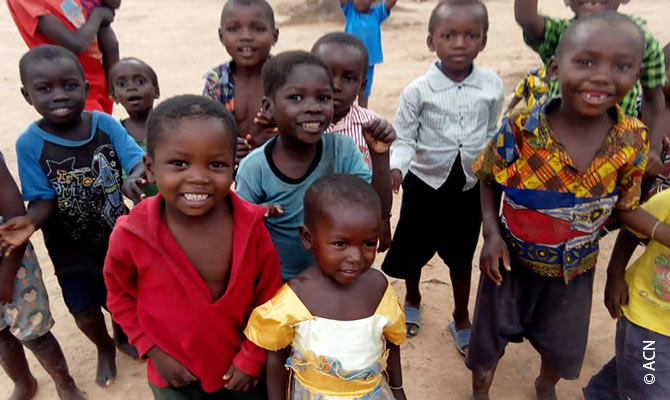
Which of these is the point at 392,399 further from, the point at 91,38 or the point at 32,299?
the point at 91,38

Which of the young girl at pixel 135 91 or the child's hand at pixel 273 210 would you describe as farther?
the young girl at pixel 135 91

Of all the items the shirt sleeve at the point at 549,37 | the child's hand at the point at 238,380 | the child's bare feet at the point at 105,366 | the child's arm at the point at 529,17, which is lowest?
the child's bare feet at the point at 105,366

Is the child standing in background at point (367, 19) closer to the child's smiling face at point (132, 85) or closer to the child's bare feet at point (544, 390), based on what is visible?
the child's smiling face at point (132, 85)

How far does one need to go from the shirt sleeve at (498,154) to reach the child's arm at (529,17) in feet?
2.52

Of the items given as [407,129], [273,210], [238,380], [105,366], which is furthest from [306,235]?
[105,366]

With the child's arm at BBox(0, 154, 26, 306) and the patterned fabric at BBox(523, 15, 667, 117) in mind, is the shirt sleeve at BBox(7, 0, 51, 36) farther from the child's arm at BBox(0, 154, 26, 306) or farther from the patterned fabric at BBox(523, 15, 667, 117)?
the patterned fabric at BBox(523, 15, 667, 117)

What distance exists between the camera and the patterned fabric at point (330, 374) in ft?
5.31

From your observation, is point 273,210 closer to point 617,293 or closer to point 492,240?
point 492,240

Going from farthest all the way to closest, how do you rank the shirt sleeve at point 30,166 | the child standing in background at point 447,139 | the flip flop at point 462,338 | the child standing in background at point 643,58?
the flip flop at point 462,338 < the child standing in background at point 447,139 < the child standing in background at point 643,58 < the shirt sleeve at point 30,166

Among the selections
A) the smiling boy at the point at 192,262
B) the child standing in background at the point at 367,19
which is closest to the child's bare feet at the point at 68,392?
the smiling boy at the point at 192,262

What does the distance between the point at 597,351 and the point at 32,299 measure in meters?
2.74

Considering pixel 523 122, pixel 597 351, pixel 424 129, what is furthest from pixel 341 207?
pixel 597 351

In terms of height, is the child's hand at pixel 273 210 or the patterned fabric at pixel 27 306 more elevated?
the child's hand at pixel 273 210

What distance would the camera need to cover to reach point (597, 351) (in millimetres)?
2834
